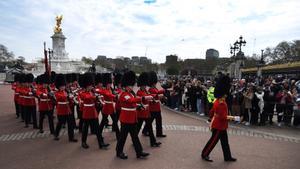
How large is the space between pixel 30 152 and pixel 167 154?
3.21 meters

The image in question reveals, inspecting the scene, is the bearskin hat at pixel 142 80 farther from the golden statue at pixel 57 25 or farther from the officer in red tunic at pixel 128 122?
the golden statue at pixel 57 25

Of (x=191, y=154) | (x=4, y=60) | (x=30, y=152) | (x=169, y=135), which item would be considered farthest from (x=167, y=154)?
(x=4, y=60)

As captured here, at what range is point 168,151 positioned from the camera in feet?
23.7

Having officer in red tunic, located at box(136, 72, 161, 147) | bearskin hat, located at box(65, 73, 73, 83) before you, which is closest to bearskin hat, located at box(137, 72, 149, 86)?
officer in red tunic, located at box(136, 72, 161, 147)

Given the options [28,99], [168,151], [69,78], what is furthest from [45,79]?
[168,151]

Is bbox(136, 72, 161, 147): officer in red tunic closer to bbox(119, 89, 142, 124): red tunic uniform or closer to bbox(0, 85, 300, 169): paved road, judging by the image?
bbox(0, 85, 300, 169): paved road

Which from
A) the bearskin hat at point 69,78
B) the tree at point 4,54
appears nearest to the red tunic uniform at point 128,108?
the bearskin hat at point 69,78

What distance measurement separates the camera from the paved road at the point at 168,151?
6.26 metres

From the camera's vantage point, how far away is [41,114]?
9359 millimetres

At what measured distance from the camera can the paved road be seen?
626 cm

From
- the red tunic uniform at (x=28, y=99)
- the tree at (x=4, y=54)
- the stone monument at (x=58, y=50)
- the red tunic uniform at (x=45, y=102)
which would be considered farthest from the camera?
the tree at (x=4, y=54)

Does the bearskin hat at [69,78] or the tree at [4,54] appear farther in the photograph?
the tree at [4,54]

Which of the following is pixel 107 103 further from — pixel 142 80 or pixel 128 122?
pixel 128 122

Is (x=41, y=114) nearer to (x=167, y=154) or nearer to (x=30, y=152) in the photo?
(x=30, y=152)
